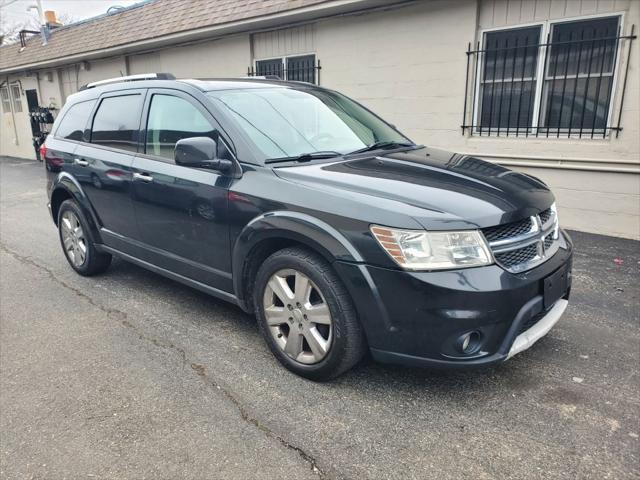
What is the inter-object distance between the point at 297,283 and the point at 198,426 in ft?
3.06

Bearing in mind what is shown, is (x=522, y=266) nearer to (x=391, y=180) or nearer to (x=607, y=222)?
(x=391, y=180)

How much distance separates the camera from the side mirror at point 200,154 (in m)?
3.14

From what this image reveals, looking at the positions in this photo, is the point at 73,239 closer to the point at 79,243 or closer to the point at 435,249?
the point at 79,243

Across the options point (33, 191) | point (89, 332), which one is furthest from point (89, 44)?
point (89, 332)

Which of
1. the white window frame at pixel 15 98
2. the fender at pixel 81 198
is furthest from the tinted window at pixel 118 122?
the white window frame at pixel 15 98

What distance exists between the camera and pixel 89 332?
3.77 m

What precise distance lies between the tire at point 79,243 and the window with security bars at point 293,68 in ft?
17.6

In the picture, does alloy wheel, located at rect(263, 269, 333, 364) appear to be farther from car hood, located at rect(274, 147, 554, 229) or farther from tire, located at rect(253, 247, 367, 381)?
car hood, located at rect(274, 147, 554, 229)

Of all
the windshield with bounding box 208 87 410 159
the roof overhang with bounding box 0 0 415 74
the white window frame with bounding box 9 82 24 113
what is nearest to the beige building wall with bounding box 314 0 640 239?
the roof overhang with bounding box 0 0 415 74

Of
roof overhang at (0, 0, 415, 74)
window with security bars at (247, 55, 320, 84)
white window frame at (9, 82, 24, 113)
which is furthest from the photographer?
white window frame at (9, 82, 24, 113)

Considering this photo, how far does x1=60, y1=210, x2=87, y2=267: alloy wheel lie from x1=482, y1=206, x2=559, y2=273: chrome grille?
12.7ft

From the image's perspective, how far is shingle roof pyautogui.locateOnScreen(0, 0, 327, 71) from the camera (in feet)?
30.9

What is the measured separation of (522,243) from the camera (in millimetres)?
2725

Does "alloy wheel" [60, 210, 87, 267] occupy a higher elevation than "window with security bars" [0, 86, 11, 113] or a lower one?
lower
